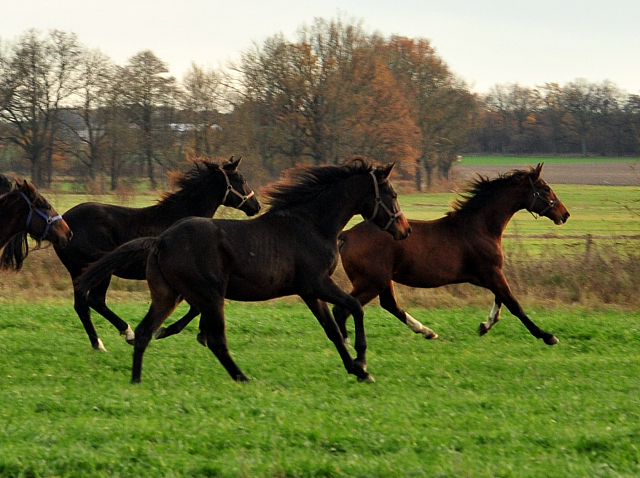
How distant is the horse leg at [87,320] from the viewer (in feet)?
28.6

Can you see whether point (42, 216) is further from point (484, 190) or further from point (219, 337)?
point (484, 190)

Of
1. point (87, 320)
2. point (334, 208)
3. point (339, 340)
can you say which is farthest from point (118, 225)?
point (339, 340)

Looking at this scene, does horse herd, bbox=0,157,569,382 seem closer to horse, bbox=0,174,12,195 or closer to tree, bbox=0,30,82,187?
horse, bbox=0,174,12,195

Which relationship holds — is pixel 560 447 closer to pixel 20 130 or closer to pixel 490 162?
pixel 20 130

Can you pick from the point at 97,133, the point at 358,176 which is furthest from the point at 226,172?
the point at 97,133

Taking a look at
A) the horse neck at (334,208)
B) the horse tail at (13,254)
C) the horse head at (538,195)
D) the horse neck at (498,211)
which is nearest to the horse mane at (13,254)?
the horse tail at (13,254)

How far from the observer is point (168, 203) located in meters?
9.30

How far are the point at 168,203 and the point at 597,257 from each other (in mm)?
8365

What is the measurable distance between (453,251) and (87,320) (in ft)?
13.9

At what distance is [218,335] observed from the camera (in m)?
7.07

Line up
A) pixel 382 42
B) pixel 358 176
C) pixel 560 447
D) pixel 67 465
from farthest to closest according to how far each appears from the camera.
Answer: pixel 382 42, pixel 358 176, pixel 560 447, pixel 67 465

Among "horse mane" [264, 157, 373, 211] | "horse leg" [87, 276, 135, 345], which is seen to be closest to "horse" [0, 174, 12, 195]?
"horse leg" [87, 276, 135, 345]

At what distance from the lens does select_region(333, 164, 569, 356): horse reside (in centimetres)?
959

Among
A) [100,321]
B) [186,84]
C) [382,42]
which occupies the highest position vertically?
[382,42]
